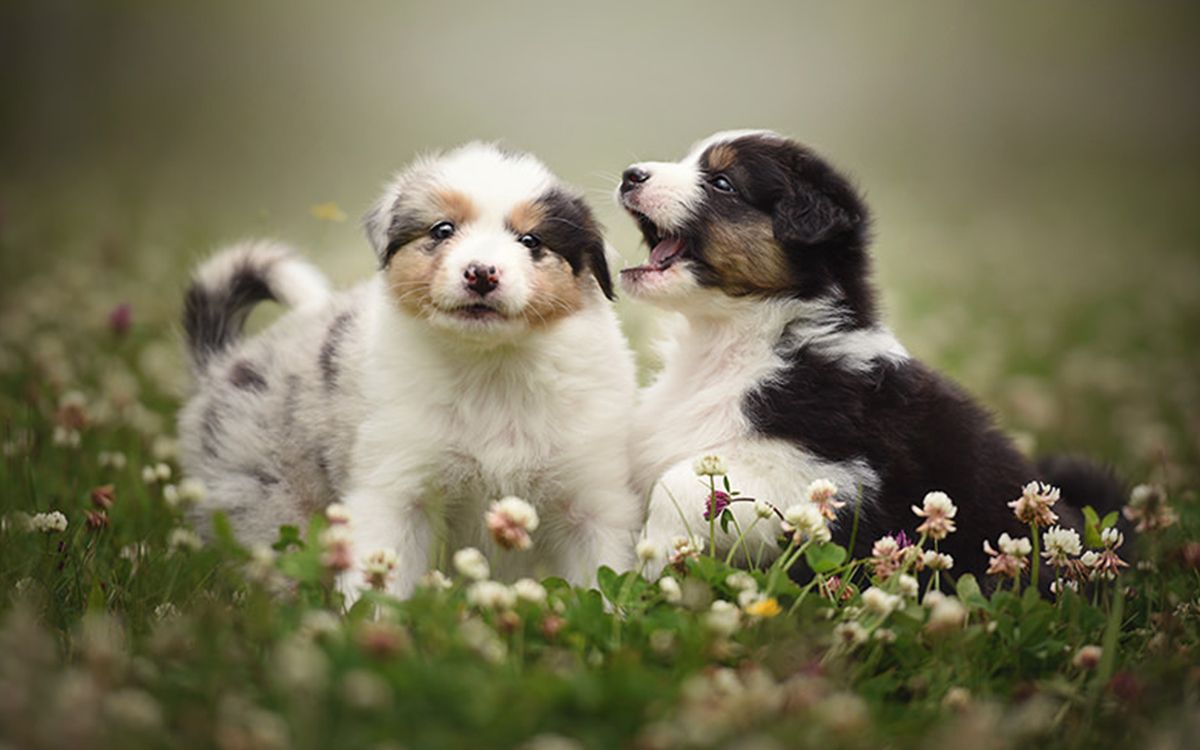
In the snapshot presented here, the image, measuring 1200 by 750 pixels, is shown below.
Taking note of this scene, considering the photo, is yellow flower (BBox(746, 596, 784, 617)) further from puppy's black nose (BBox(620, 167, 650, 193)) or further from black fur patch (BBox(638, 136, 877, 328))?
puppy's black nose (BBox(620, 167, 650, 193))

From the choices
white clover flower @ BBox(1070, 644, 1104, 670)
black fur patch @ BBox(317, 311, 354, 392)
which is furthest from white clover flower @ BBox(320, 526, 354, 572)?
white clover flower @ BBox(1070, 644, 1104, 670)

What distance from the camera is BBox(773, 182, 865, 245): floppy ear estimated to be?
3.46 meters

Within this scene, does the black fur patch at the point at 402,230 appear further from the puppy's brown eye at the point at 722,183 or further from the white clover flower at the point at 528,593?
the white clover flower at the point at 528,593

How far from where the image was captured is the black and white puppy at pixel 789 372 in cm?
330

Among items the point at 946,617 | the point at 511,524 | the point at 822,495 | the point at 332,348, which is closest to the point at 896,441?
the point at 822,495

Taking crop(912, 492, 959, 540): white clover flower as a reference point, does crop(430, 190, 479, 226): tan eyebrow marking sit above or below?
above

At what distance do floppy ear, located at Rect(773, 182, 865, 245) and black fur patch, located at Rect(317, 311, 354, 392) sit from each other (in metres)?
1.40

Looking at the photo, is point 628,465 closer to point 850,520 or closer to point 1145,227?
point 850,520

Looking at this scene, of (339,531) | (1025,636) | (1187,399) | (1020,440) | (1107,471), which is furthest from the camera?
(1187,399)

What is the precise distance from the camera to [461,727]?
184cm

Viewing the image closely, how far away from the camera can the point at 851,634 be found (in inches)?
97.8

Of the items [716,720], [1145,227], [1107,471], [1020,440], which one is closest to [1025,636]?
[716,720]

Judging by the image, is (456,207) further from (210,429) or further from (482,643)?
(482,643)

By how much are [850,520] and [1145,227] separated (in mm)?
10044
